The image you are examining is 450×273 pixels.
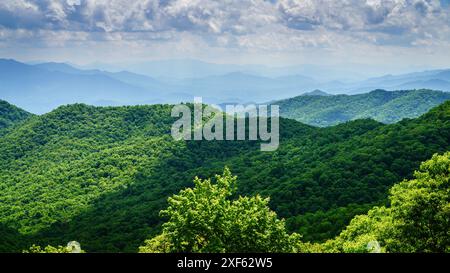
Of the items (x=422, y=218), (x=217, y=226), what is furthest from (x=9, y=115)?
(x=422, y=218)

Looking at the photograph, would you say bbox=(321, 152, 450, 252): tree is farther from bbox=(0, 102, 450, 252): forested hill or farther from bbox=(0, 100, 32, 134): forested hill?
bbox=(0, 100, 32, 134): forested hill

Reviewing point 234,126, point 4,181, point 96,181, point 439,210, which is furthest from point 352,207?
point 4,181

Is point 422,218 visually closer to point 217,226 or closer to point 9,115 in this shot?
point 217,226

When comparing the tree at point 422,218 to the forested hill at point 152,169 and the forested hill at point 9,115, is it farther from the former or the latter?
the forested hill at point 9,115

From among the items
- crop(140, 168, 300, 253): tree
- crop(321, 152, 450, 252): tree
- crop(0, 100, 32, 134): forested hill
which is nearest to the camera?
crop(140, 168, 300, 253): tree

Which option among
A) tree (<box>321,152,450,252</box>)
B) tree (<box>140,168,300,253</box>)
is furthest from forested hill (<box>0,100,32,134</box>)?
tree (<box>321,152,450,252</box>)
